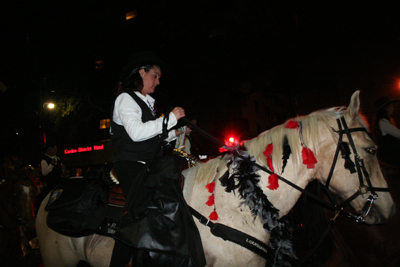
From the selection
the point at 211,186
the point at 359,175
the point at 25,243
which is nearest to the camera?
the point at 359,175

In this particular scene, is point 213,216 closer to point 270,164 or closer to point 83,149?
point 270,164

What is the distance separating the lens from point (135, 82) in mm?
2773

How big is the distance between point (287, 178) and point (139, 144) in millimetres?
1634

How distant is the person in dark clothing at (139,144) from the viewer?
2025 millimetres

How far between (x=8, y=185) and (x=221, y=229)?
309 inches

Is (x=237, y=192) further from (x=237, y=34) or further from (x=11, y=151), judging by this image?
(x=11, y=151)

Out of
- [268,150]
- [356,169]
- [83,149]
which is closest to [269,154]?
[268,150]

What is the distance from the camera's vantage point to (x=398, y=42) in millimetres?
6820

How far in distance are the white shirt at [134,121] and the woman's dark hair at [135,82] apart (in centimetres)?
31

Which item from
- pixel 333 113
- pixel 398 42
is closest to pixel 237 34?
pixel 398 42

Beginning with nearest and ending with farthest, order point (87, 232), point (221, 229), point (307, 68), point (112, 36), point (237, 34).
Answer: point (221, 229) → point (87, 232) → point (307, 68) → point (237, 34) → point (112, 36)

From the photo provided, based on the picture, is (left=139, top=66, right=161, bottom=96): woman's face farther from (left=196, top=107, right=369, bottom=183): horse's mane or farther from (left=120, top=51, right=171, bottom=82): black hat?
(left=196, top=107, right=369, bottom=183): horse's mane

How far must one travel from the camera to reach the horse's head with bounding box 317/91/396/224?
210cm

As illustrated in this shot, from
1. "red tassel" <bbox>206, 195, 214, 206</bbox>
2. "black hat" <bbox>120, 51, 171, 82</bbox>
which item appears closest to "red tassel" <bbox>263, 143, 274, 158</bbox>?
"red tassel" <bbox>206, 195, 214, 206</bbox>
